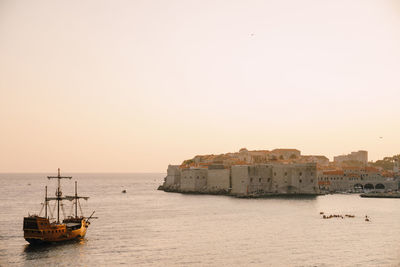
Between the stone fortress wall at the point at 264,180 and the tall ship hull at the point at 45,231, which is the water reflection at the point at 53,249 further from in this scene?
the stone fortress wall at the point at 264,180

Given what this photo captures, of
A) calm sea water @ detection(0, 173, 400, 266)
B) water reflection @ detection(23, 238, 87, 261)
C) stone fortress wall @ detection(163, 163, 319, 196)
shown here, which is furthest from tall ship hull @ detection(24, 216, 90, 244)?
stone fortress wall @ detection(163, 163, 319, 196)

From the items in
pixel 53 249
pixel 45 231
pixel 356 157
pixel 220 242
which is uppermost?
pixel 356 157

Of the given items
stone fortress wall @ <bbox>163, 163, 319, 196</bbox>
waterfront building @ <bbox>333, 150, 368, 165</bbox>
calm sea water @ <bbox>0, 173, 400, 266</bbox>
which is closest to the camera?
calm sea water @ <bbox>0, 173, 400, 266</bbox>

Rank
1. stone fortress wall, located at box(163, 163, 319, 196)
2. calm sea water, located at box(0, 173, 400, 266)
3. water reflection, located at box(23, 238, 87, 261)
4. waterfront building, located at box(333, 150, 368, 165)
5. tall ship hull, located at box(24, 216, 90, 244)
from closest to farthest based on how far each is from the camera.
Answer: calm sea water, located at box(0, 173, 400, 266) < water reflection, located at box(23, 238, 87, 261) < tall ship hull, located at box(24, 216, 90, 244) < stone fortress wall, located at box(163, 163, 319, 196) < waterfront building, located at box(333, 150, 368, 165)

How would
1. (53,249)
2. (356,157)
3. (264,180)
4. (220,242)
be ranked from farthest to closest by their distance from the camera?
(356,157), (264,180), (220,242), (53,249)

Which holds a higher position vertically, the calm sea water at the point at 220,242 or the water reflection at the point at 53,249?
the calm sea water at the point at 220,242

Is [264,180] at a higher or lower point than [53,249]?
higher

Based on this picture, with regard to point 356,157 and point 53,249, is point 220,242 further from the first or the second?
point 356,157

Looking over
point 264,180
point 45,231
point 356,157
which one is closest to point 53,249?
point 45,231

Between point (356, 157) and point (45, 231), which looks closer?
point (45, 231)

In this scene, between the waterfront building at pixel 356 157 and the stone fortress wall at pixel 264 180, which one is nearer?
the stone fortress wall at pixel 264 180

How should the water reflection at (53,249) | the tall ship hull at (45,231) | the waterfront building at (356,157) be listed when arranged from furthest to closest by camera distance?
the waterfront building at (356,157)
the tall ship hull at (45,231)
the water reflection at (53,249)

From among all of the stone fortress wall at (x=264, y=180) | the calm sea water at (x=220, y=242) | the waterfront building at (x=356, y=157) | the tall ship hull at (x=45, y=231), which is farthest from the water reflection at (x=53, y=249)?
the waterfront building at (x=356, y=157)

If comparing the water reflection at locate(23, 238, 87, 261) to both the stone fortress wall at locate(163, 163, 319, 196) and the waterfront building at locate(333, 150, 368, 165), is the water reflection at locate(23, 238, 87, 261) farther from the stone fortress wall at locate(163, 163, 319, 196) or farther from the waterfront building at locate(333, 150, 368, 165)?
the waterfront building at locate(333, 150, 368, 165)
